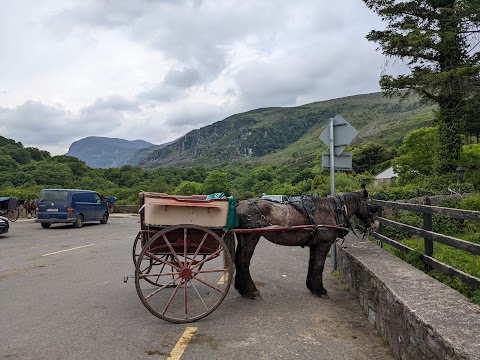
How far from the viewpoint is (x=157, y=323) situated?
518 centimetres

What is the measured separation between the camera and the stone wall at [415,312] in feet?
9.68

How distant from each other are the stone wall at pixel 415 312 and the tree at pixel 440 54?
69.6 ft

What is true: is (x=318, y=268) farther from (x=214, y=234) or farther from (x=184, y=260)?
(x=184, y=260)

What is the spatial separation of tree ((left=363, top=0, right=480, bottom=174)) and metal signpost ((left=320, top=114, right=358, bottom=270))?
57.9 feet

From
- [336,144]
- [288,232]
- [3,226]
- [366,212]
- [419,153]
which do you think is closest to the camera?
[288,232]

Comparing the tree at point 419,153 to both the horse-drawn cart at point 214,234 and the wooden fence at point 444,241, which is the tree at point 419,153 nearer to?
the wooden fence at point 444,241

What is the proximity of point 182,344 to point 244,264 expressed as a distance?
1.99 metres

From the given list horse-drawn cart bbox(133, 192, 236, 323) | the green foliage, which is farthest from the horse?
the green foliage

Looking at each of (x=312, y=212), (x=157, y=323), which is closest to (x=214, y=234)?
(x=157, y=323)

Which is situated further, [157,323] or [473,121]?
[473,121]

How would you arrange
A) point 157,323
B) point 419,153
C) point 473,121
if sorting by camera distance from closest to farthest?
1. point 157,323
2. point 419,153
3. point 473,121

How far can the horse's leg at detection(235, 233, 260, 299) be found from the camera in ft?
20.2

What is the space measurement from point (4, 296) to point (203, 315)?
3563 millimetres

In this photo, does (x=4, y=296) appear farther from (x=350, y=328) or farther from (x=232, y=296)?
(x=350, y=328)
